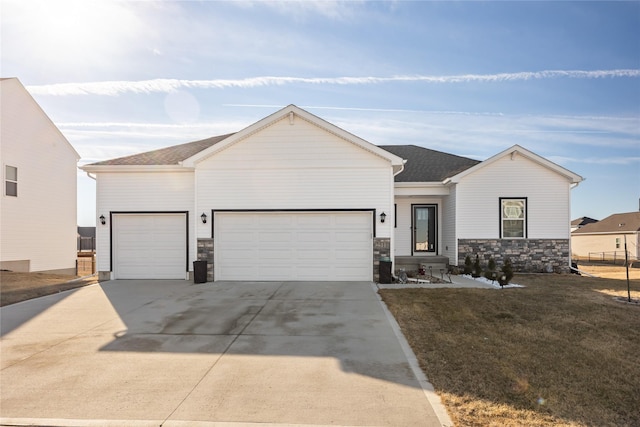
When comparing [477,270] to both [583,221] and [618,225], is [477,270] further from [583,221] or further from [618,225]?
[583,221]

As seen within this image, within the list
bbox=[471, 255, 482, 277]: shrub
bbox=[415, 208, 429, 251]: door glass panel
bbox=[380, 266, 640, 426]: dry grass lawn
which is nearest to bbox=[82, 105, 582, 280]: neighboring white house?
bbox=[415, 208, 429, 251]: door glass panel

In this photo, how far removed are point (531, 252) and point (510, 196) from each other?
2.42 m

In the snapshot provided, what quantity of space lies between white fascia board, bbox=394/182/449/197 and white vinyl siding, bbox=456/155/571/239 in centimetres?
84

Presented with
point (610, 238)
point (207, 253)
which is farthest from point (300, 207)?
point (610, 238)

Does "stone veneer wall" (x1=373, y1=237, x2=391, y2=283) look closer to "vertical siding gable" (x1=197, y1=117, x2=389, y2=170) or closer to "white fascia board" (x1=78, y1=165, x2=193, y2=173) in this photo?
"vertical siding gable" (x1=197, y1=117, x2=389, y2=170)

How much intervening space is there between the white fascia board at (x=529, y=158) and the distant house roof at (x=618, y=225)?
24259 millimetres

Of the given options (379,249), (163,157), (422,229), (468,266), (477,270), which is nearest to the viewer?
(379,249)

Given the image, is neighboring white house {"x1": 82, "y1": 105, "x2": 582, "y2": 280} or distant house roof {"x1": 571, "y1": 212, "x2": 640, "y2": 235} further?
distant house roof {"x1": 571, "y1": 212, "x2": 640, "y2": 235}

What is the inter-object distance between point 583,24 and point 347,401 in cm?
1344

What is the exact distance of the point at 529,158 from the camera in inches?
574

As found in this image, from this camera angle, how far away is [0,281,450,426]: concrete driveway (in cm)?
369

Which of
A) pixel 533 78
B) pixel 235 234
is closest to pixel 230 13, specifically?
pixel 235 234

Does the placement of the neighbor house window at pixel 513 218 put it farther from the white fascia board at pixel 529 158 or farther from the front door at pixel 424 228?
the front door at pixel 424 228

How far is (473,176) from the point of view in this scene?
48.4 feet
